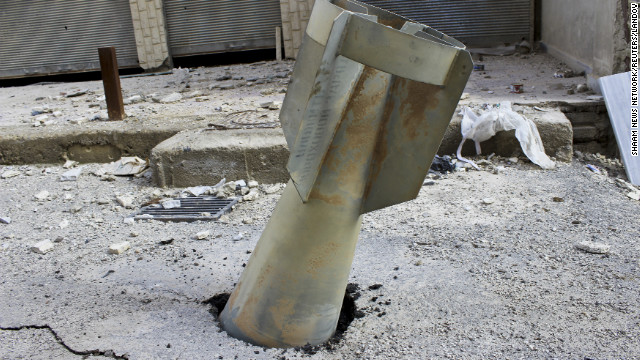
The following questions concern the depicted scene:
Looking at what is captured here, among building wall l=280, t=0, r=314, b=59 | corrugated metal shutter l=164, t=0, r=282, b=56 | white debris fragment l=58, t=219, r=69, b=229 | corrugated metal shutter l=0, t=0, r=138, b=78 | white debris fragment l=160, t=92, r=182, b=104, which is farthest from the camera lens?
corrugated metal shutter l=0, t=0, r=138, b=78

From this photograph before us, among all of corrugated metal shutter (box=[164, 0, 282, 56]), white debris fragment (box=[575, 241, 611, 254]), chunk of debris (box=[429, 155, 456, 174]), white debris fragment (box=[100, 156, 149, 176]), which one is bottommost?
white debris fragment (box=[100, 156, 149, 176])

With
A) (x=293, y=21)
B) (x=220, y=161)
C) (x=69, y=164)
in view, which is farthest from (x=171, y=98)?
(x=293, y=21)

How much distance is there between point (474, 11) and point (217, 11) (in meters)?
3.97

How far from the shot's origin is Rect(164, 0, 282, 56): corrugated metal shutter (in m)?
8.82

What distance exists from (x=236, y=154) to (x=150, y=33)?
5.41m

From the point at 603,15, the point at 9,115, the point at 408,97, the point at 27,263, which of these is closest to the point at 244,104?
the point at 9,115

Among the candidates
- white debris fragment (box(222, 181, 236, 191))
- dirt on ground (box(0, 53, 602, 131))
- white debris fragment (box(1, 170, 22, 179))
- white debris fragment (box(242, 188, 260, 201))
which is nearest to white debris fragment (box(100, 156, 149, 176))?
dirt on ground (box(0, 53, 602, 131))

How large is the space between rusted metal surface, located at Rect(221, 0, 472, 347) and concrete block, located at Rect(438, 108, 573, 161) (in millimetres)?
2566

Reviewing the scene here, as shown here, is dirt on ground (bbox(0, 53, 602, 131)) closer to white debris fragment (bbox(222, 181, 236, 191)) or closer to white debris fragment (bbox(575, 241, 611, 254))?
white debris fragment (bbox(222, 181, 236, 191))

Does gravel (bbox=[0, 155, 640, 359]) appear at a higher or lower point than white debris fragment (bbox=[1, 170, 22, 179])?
higher

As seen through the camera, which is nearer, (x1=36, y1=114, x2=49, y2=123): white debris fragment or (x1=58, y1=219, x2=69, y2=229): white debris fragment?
(x1=58, y1=219, x2=69, y2=229): white debris fragment

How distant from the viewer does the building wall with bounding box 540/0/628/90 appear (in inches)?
204

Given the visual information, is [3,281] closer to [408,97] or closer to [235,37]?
[408,97]

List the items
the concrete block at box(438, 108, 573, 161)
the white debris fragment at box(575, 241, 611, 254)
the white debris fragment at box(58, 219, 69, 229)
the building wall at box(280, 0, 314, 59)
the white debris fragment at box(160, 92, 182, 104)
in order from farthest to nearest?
the building wall at box(280, 0, 314, 59), the white debris fragment at box(160, 92, 182, 104), the concrete block at box(438, 108, 573, 161), the white debris fragment at box(58, 219, 69, 229), the white debris fragment at box(575, 241, 611, 254)
